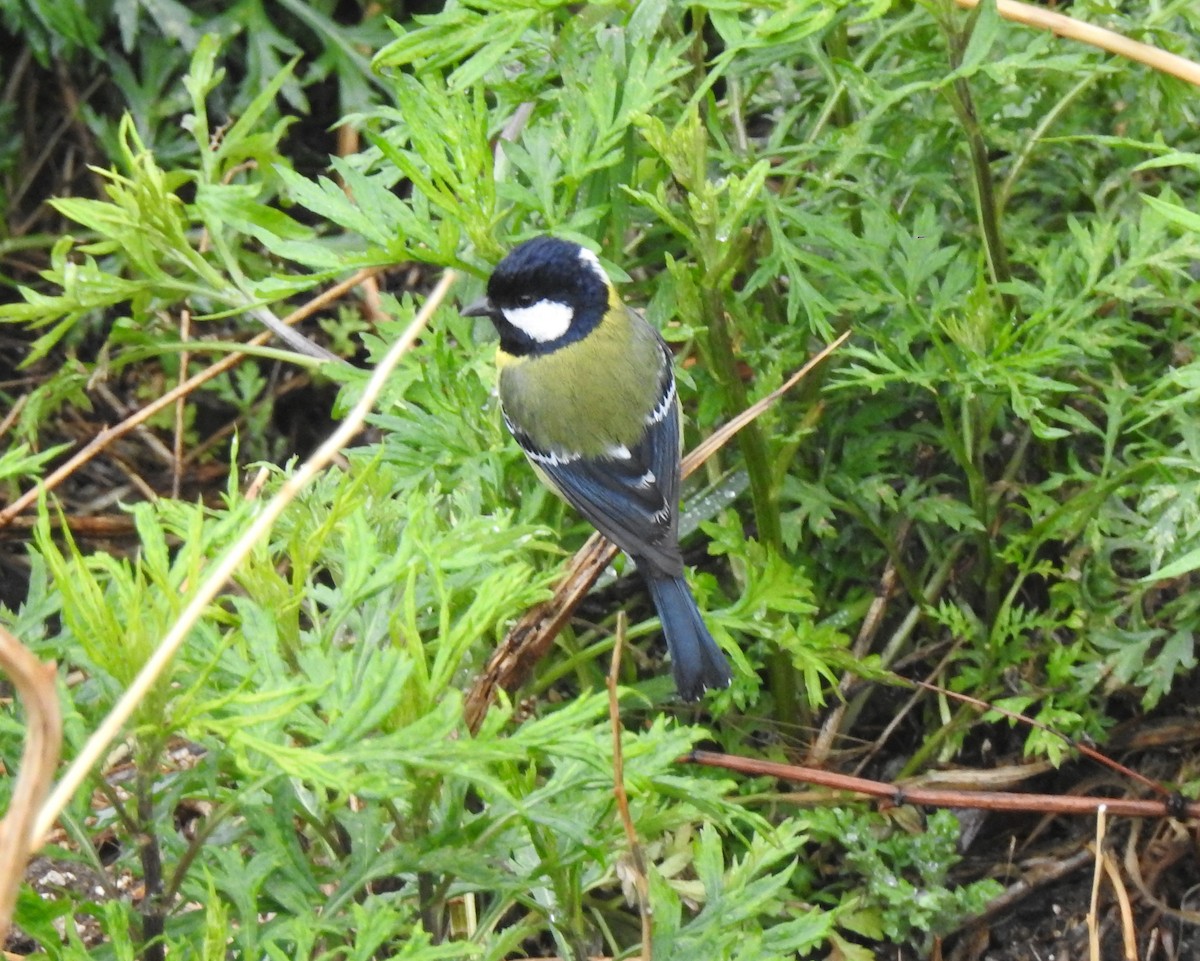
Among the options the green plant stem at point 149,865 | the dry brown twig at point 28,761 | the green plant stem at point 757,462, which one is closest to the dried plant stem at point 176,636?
the dry brown twig at point 28,761

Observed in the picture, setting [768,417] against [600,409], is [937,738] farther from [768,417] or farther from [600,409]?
[600,409]

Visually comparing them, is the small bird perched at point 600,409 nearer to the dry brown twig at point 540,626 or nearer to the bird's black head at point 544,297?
the bird's black head at point 544,297

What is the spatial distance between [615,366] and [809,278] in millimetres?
484

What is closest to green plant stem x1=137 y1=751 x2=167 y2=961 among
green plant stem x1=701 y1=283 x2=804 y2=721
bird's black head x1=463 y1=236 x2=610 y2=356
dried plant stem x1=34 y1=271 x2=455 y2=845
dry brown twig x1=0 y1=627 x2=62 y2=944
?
dried plant stem x1=34 y1=271 x2=455 y2=845

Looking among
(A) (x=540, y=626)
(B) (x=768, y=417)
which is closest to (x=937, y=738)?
(B) (x=768, y=417)

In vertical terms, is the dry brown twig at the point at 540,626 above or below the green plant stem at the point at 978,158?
below

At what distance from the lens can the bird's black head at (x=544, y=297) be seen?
8.70ft

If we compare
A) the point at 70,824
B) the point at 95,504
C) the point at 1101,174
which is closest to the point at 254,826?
the point at 70,824

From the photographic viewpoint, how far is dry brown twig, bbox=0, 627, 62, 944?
3.62ft

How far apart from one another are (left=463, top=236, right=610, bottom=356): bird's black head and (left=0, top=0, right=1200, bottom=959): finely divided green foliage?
0.05 metres

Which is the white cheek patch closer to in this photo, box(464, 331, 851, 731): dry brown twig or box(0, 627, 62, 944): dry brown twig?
box(464, 331, 851, 731): dry brown twig

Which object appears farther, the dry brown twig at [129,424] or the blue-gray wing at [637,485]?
the dry brown twig at [129,424]

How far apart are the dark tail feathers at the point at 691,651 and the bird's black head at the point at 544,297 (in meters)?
0.63

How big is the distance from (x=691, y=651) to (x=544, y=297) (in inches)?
32.1
